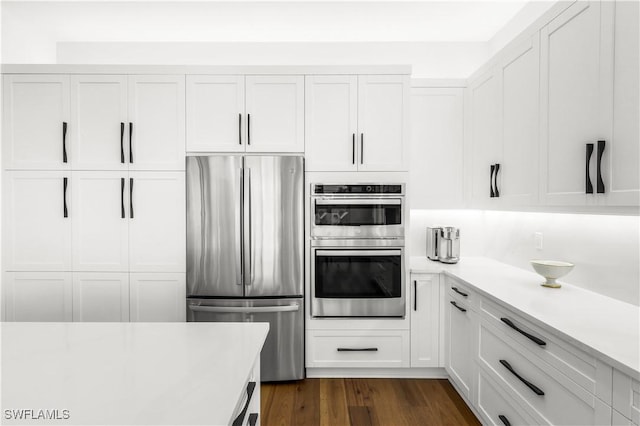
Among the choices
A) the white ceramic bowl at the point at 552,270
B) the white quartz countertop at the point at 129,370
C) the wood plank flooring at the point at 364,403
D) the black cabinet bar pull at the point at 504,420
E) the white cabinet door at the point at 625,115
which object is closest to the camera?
the white quartz countertop at the point at 129,370

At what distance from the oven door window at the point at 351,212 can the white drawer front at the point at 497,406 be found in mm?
1173

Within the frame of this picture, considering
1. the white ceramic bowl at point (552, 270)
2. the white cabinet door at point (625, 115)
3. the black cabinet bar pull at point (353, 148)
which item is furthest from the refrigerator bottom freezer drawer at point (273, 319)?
the white cabinet door at point (625, 115)

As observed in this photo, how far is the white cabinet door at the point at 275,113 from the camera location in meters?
2.60

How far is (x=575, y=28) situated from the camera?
5.47 ft

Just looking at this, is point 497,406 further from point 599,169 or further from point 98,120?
point 98,120

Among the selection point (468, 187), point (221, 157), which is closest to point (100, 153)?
point (221, 157)

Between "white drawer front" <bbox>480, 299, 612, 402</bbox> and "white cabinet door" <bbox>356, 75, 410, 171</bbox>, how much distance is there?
1.25m

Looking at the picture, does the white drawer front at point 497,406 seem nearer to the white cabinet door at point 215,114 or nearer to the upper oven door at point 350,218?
the upper oven door at point 350,218

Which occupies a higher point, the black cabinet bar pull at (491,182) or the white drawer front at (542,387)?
the black cabinet bar pull at (491,182)

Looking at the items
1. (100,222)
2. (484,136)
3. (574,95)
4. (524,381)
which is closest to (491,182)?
(484,136)

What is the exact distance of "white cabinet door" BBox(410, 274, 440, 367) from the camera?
2.64 meters

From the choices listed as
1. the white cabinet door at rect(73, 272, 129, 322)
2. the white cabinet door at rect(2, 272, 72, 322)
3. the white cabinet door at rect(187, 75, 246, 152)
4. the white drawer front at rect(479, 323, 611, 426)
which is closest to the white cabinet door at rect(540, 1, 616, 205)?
the white drawer front at rect(479, 323, 611, 426)

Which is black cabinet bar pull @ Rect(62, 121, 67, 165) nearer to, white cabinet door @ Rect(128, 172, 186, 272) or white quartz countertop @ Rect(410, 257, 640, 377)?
white cabinet door @ Rect(128, 172, 186, 272)

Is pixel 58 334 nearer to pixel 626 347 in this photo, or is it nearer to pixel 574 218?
pixel 626 347
